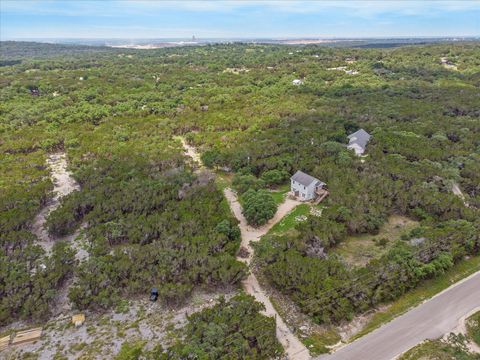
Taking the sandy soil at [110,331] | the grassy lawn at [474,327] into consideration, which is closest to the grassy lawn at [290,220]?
the sandy soil at [110,331]

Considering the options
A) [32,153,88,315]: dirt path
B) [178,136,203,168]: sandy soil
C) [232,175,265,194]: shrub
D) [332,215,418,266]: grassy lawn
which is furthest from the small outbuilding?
[178,136,203,168]: sandy soil

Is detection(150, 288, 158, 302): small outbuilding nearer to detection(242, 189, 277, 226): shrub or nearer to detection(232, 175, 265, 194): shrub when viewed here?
detection(242, 189, 277, 226): shrub

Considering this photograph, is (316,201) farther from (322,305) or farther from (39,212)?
(39,212)

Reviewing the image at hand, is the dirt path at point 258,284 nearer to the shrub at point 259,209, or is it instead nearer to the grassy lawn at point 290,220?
the grassy lawn at point 290,220

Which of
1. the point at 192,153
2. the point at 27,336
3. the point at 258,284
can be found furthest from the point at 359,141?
the point at 27,336

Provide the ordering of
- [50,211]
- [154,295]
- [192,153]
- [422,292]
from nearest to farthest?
[154,295] < [422,292] < [50,211] < [192,153]

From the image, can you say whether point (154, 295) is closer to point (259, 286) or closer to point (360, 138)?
point (259, 286)
